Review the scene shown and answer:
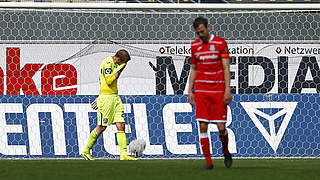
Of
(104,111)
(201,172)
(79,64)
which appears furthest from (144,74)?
(201,172)

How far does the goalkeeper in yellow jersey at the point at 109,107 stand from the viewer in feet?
29.5

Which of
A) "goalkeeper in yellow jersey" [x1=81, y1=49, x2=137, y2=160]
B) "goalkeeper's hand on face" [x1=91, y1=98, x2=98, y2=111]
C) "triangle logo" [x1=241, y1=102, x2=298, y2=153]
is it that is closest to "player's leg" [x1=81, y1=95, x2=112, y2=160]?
"goalkeeper in yellow jersey" [x1=81, y1=49, x2=137, y2=160]

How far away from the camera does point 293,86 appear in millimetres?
12656

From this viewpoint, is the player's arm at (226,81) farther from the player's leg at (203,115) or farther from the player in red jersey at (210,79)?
the player's leg at (203,115)

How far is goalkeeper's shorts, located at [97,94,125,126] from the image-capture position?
912cm

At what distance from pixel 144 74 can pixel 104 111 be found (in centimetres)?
343

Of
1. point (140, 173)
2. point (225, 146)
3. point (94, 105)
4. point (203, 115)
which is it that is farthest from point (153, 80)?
point (140, 173)

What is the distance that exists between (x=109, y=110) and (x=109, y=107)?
45mm

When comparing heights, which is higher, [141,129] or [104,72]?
[104,72]

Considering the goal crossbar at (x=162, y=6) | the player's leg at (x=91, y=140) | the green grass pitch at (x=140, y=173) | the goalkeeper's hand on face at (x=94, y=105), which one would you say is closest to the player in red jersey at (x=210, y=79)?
the green grass pitch at (x=140, y=173)

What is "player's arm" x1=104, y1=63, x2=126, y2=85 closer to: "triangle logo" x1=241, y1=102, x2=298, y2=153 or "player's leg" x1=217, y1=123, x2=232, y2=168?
"triangle logo" x1=241, y1=102, x2=298, y2=153

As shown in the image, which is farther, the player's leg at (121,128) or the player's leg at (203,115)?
the player's leg at (121,128)

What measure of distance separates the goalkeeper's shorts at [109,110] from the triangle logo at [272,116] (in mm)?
1904

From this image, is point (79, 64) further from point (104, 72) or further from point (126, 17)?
point (104, 72)
